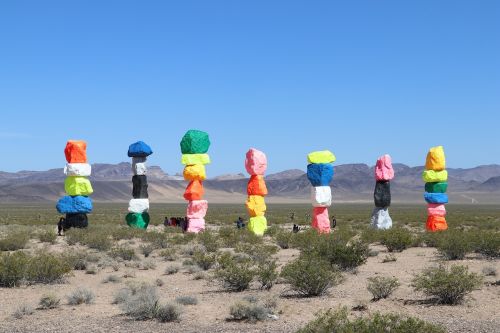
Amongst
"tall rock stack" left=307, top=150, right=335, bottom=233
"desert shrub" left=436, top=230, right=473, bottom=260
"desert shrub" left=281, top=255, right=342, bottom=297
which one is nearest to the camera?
"desert shrub" left=281, top=255, right=342, bottom=297

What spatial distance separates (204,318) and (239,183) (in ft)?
591

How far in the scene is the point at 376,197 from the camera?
27.8m

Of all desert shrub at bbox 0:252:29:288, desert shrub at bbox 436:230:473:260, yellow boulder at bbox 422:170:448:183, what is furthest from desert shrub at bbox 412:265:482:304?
yellow boulder at bbox 422:170:448:183

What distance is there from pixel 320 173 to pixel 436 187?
5.76 metres

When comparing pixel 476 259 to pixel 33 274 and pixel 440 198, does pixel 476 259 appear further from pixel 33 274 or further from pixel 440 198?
pixel 33 274

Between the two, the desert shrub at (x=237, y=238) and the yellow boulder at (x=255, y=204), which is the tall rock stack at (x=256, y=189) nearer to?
the yellow boulder at (x=255, y=204)

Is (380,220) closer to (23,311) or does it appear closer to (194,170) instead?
(194,170)

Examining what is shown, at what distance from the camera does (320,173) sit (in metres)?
26.6

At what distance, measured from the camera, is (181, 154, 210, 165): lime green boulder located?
27688 millimetres

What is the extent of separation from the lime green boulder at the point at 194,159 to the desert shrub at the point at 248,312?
56.0 ft

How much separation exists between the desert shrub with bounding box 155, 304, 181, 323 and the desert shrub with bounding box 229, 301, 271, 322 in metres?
0.97

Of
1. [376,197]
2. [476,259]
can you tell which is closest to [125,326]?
[476,259]

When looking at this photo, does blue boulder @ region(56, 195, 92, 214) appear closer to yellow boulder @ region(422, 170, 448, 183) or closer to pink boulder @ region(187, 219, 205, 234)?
pink boulder @ region(187, 219, 205, 234)

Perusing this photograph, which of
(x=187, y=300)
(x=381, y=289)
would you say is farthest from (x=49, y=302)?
(x=381, y=289)
